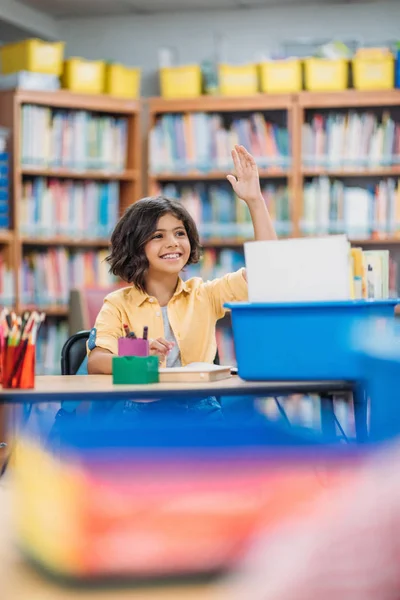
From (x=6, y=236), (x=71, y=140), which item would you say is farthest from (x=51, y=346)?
(x=71, y=140)

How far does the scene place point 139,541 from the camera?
0.50m

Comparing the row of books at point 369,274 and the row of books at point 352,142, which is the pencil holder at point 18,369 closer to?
the row of books at point 369,274

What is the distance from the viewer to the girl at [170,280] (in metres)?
2.54

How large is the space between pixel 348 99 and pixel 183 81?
102 cm

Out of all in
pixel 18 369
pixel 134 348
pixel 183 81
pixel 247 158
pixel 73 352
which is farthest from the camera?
pixel 183 81

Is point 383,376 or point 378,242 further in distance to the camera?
point 378,242

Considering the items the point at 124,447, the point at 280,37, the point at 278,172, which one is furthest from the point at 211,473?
the point at 280,37

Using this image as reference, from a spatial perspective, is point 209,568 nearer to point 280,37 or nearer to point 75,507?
point 75,507

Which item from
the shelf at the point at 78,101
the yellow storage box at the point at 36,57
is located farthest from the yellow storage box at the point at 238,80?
the yellow storage box at the point at 36,57

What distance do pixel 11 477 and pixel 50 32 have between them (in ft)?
20.2

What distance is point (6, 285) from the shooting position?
17.1 feet

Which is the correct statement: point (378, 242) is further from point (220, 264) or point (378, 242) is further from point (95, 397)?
point (95, 397)

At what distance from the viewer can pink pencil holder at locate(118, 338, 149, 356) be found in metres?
2.02

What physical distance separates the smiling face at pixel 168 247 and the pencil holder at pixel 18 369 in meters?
0.78
